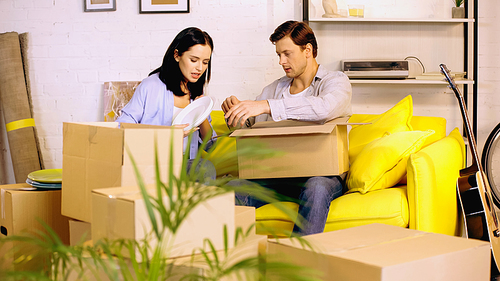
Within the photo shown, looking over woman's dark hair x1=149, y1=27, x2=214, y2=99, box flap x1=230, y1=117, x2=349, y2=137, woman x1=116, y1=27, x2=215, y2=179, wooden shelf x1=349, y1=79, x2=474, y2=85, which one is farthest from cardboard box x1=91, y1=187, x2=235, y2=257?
wooden shelf x1=349, y1=79, x2=474, y2=85

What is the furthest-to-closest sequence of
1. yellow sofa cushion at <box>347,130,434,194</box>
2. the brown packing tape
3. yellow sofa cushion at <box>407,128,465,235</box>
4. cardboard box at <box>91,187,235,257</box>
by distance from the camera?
the brown packing tape < yellow sofa cushion at <box>347,130,434,194</box> < yellow sofa cushion at <box>407,128,465,235</box> < cardboard box at <box>91,187,235,257</box>

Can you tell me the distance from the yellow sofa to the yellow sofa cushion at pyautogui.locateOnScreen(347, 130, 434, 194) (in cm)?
3

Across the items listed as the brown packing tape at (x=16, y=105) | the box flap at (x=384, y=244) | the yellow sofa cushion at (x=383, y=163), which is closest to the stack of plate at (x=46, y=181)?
the box flap at (x=384, y=244)

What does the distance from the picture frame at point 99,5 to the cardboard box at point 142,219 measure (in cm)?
250

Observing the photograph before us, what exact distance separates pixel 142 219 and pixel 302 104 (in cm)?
111

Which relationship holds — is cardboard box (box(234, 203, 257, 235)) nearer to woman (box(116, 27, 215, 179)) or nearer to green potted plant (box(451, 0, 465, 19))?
woman (box(116, 27, 215, 179))

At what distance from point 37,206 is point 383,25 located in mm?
2443

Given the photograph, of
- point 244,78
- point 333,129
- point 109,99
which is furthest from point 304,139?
point 109,99

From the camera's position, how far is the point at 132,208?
0.86 metres

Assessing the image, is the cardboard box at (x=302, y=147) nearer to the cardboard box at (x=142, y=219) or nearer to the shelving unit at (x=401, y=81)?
the cardboard box at (x=142, y=219)

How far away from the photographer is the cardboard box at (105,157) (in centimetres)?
108

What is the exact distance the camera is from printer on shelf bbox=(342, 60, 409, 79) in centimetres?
282

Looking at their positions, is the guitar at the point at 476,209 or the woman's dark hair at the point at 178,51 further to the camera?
the woman's dark hair at the point at 178,51

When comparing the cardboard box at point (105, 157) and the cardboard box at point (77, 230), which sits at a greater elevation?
the cardboard box at point (105, 157)
